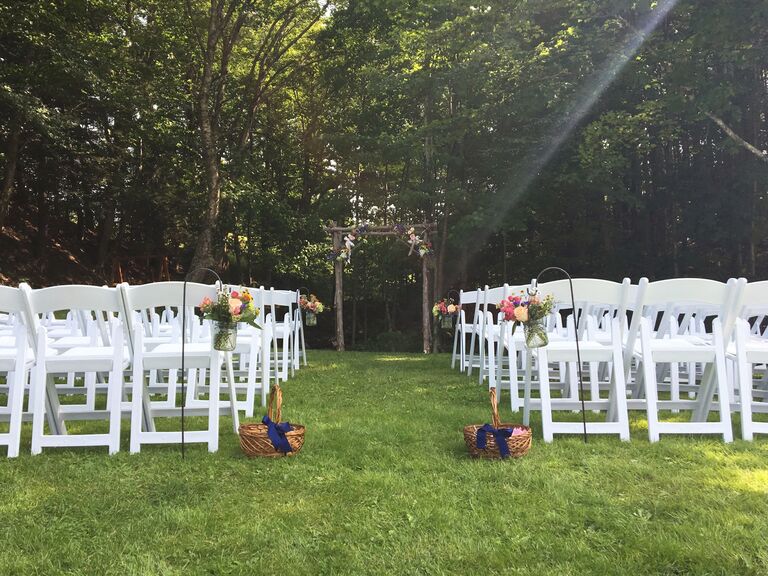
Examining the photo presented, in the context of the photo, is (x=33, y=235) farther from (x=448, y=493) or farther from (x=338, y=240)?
(x=448, y=493)

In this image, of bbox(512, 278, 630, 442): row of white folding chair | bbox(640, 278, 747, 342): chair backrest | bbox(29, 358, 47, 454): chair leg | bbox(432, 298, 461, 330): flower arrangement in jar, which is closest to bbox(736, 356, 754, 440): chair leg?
bbox(640, 278, 747, 342): chair backrest

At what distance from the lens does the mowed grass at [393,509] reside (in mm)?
1858

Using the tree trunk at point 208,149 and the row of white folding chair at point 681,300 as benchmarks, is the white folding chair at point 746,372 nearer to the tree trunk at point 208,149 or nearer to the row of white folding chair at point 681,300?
the row of white folding chair at point 681,300

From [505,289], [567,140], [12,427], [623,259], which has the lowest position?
[12,427]

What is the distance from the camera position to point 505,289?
16.1 feet

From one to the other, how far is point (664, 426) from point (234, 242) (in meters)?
13.9

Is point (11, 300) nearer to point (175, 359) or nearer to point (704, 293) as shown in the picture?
point (175, 359)

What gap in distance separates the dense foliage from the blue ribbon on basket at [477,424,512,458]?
26.7 feet

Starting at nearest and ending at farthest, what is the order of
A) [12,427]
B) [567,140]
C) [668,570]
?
[668,570]
[12,427]
[567,140]

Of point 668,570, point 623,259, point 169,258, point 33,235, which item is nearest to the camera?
point 668,570

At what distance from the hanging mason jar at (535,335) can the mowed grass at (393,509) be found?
1.94ft

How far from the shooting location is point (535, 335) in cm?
336

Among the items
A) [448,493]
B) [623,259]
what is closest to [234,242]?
[623,259]

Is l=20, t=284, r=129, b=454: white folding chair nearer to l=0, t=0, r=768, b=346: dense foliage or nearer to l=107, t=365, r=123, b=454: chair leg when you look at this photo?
l=107, t=365, r=123, b=454: chair leg
